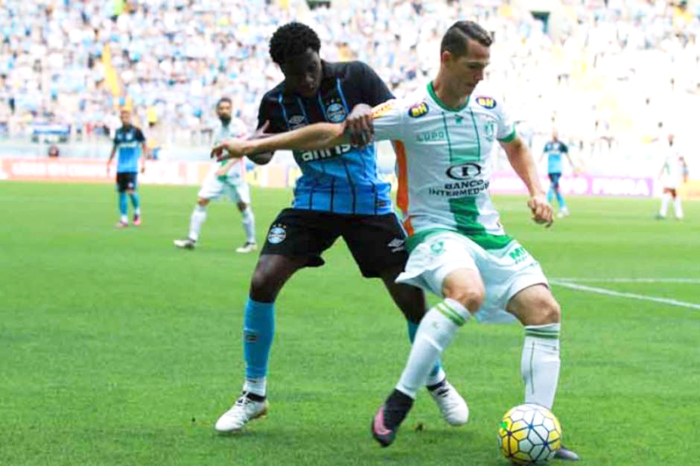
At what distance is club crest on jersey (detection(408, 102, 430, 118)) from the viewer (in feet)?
21.7

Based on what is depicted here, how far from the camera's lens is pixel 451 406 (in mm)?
7113

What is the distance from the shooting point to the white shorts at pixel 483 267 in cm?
643

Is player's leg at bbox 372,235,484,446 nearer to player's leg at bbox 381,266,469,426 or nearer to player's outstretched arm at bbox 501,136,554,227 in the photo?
player's outstretched arm at bbox 501,136,554,227

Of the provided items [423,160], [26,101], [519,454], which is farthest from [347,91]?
[26,101]

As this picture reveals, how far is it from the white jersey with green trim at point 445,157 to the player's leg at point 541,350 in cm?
43

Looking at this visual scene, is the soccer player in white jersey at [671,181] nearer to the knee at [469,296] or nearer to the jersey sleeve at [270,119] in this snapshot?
the jersey sleeve at [270,119]

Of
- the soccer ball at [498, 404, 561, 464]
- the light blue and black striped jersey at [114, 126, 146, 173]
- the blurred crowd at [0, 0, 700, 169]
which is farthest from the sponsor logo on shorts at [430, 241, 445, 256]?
the blurred crowd at [0, 0, 700, 169]

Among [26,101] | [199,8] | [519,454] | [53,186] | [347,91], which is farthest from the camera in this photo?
[199,8]

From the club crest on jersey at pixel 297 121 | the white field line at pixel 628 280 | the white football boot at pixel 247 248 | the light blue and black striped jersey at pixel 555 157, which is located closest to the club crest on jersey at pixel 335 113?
the club crest on jersey at pixel 297 121

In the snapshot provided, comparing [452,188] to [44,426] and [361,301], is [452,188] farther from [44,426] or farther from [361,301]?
[361,301]

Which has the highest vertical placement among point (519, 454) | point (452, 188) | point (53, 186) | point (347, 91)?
point (347, 91)

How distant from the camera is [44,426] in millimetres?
6867

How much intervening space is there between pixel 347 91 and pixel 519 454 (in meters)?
2.25

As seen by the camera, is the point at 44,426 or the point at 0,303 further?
the point at 0,303
